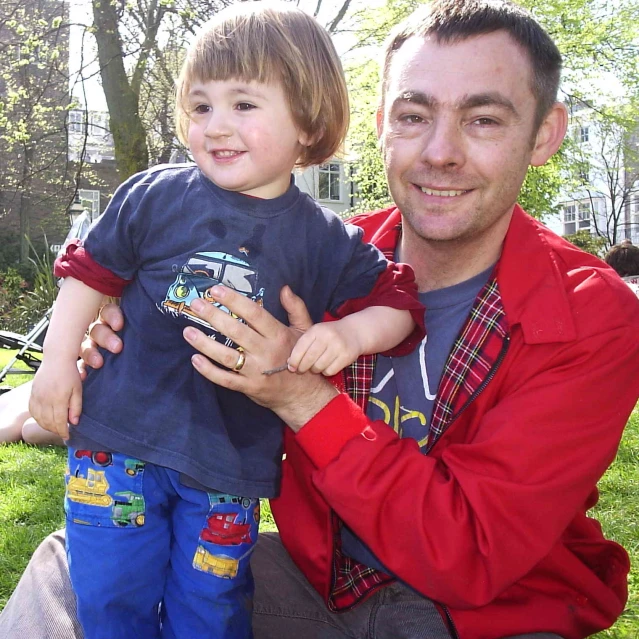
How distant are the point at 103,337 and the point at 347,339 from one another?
0.70 meters

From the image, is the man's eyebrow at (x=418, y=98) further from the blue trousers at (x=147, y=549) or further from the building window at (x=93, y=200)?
the building window at (x=93, y=200)

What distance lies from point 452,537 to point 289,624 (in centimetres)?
84

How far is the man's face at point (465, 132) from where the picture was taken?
2.53 metres

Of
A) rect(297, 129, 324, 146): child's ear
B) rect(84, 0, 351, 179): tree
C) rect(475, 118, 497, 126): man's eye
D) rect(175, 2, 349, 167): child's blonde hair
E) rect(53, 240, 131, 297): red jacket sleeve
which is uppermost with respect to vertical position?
rect(175, 2, 349, 167): child's blonde hair

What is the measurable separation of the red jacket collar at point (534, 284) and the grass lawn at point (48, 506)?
1.67m

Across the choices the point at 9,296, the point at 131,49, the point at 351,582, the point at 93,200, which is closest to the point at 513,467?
the point at 351,582

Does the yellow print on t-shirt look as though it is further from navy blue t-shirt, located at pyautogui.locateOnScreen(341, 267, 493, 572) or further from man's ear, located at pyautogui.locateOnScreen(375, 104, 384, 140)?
man's ear, located at pyautogui.locateOnScreen(375, 104, 384, 140)

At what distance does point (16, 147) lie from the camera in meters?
28.9

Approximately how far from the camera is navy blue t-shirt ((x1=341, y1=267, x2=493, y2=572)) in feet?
7.99

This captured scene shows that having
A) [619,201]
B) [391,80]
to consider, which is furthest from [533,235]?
[619,201]

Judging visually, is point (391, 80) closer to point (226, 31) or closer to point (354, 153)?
point (226, 31)

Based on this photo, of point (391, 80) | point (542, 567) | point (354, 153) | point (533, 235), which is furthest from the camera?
point (354, 153)

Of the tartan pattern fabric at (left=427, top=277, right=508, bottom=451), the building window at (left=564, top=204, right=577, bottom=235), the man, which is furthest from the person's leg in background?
the building window at (left=564, top=204, right=577, bottom=235)

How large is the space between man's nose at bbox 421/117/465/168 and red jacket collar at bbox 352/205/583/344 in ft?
0.99
